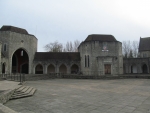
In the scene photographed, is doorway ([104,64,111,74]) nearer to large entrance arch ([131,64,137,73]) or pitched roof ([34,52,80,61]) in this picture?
pitched roof ([34,52,80,61])

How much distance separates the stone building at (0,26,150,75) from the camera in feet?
88.7

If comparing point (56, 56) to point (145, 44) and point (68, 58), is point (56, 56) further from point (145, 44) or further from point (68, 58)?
point (145, 44)

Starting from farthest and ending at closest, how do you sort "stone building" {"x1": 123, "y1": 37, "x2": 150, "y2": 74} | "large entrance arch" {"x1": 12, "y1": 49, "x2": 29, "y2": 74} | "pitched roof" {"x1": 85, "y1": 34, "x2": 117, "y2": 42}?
"stone building" {"x1": 123, "y1": 37, "x2": 150, "y2": 74}, "large entrance arch" {"x1": 12, "y1": 49, "x2": 29, "y2": 74}, "pitched roof" {"x1": 85, "y1": 34, "x2": 117, "y2": 42}

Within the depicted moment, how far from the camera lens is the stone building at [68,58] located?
27047 millimetres

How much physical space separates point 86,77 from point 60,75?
4902 millimetres

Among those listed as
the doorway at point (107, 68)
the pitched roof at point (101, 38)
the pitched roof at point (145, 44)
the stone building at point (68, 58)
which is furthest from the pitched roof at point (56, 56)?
the pitched roof at point (145, 44)

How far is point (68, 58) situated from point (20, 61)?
Answer: 12271 mm

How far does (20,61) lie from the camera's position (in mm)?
35281

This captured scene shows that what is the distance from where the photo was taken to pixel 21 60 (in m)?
35.3

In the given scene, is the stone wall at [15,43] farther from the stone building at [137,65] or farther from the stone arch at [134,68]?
the stone arch at [134,68]

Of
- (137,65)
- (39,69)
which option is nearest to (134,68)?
(137,65)

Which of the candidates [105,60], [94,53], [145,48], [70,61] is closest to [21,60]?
[70,61]

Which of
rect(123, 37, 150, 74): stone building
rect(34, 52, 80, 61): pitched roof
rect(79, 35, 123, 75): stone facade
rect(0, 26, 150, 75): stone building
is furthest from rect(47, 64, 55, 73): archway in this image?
rect(123, 37, 150, 74): stone building

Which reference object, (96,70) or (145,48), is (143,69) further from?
(96,70)
